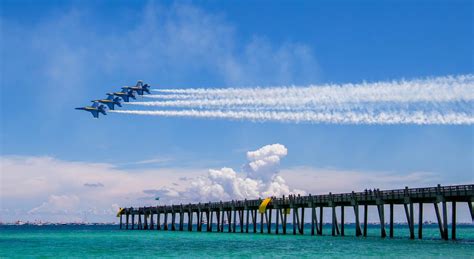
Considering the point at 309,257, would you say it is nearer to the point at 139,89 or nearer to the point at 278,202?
the point at 278,202

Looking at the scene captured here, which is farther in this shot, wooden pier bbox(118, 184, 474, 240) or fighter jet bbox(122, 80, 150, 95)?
fighter jet bbox(122, 80, 150, 95)

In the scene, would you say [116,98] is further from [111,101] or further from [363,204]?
[363,204]

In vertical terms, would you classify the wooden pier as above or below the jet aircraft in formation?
below

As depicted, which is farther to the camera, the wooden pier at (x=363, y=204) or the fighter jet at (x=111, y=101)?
the fighter jet at (x=111, y=101)

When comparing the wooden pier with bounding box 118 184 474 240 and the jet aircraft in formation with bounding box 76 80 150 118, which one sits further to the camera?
the jet aircraft in formation with bounding box 76 80 150 118

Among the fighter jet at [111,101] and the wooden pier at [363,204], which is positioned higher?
the fighter jet at [111,101]

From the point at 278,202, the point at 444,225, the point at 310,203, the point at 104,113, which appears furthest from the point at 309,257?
the point at 104,113

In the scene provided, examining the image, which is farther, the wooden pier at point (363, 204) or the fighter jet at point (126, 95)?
the fighter jet at point (126, 95)

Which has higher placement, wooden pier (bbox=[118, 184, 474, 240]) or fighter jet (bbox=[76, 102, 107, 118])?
fighter jet (bbox=[76, 102, 107, 118])

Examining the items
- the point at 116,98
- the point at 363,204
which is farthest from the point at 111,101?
the point at 363,204

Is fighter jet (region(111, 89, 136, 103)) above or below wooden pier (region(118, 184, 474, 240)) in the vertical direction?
above

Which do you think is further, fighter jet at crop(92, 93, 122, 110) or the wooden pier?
fighter jet at crop(92, 93, 122, 110)

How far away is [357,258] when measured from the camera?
122 feet

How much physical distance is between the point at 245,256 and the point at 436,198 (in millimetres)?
18006
